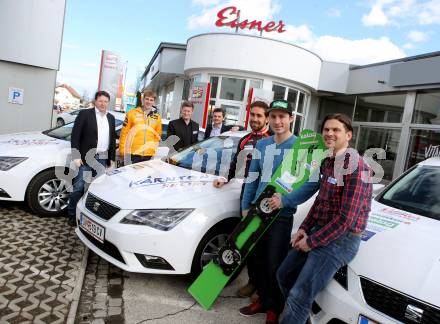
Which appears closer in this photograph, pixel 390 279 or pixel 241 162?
pixel 390 279

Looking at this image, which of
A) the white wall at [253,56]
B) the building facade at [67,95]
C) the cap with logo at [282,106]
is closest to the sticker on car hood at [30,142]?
the cap with logo at [282,106]

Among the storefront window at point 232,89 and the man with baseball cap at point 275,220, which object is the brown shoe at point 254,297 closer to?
the man with baseball cap at point 275,220

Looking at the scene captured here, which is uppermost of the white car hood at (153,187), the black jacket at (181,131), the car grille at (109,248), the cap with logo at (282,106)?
the cap with logo at (282,106)

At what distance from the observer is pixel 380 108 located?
13.8 m

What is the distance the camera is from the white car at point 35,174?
15.1ft

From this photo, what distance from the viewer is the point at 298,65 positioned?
14344 millimetres

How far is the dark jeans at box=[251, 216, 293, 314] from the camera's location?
2.98 metres

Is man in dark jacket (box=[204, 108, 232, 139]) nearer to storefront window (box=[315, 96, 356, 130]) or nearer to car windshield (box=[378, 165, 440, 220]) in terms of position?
car windshield (box=[378, 165, 440, 220])

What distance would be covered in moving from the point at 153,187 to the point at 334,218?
1.75 m

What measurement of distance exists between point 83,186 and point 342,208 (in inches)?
137

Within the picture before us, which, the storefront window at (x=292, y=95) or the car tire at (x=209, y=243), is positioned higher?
the storefront window at (x=292, y=95)

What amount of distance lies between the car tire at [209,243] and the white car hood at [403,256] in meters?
1.22

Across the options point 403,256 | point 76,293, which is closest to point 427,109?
point 403,256

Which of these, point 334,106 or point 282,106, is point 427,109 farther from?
point 282,106
